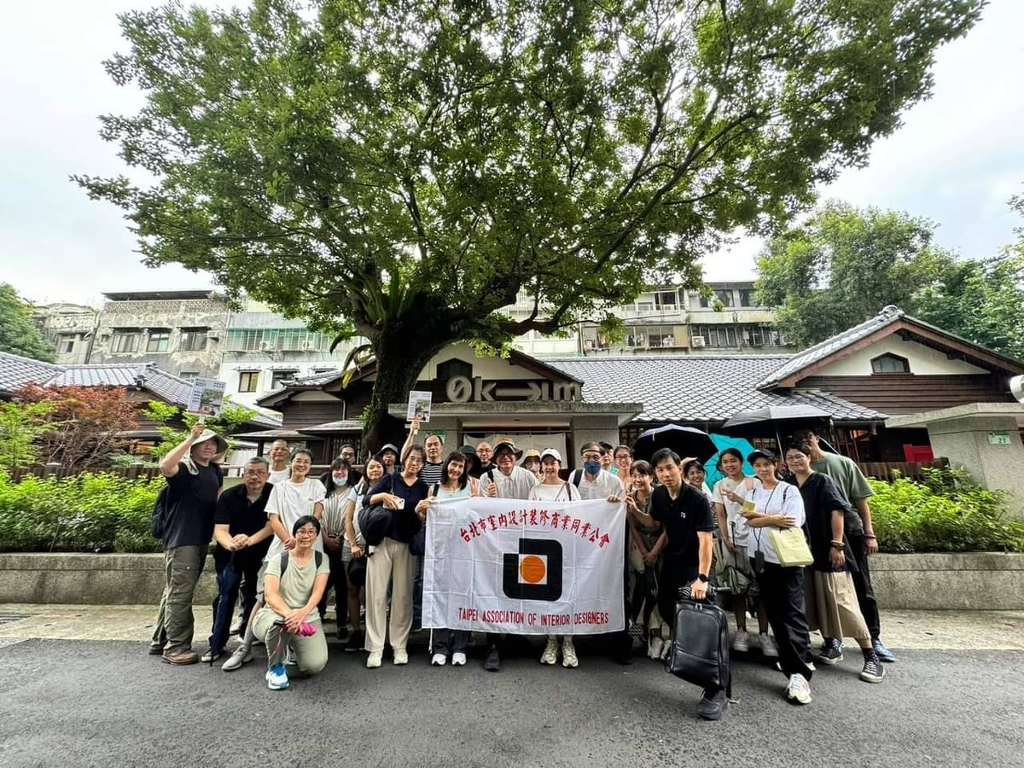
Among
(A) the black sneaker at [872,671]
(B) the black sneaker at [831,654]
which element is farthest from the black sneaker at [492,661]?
(A) the black sneaker at [872,671]

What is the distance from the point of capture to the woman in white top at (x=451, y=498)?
12.9 ft

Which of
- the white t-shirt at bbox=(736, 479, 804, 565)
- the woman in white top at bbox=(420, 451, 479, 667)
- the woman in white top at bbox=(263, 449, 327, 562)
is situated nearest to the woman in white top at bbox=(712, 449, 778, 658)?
the white t-shirt at bbox=(736, 479, 804, 565)

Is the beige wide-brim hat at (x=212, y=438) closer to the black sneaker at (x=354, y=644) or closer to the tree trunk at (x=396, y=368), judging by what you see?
the black sneaker at (x=354, y=644)

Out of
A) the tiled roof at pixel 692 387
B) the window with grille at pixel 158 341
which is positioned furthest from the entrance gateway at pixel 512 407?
the window with grille at pixel 158 341

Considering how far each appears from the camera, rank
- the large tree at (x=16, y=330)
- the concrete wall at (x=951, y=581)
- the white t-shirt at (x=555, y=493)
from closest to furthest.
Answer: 1. the white t-shirt at (x=555, y=493)
2. the concrete wall at (x=951, y=581)
3. the large tree at (x=16, y=330)

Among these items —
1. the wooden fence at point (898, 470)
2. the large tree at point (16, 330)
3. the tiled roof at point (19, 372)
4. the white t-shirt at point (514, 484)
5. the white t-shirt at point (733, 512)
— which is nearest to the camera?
the white t-shirt at point (733, 512)

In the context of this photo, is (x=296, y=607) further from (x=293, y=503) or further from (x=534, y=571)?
(x=534, y=571)

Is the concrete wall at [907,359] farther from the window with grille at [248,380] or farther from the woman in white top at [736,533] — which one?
the window with grille at [248,380]

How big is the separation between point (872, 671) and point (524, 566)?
122 inches

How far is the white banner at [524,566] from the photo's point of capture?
13.4ft

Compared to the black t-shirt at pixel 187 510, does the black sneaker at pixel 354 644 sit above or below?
below

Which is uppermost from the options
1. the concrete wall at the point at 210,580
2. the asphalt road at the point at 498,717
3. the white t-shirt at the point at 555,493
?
the white t-shirt at the point at 555,493

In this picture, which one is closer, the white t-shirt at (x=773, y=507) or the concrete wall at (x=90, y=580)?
the white t-shirt at (x=773, y=507)

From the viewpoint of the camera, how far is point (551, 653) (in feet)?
13.0
